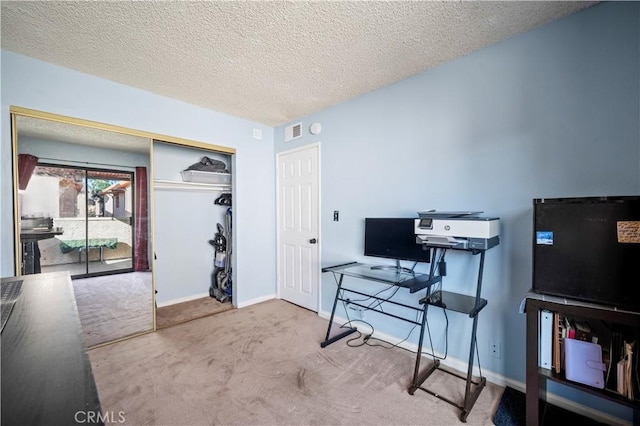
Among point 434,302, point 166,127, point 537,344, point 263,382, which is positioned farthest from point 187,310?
point 537,344

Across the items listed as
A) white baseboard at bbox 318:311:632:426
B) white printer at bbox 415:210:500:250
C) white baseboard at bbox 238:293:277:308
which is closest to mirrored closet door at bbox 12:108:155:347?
white baseboard at bbox 238:293:277:308

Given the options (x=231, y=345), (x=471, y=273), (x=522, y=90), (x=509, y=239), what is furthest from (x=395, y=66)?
(x=231, y=345)

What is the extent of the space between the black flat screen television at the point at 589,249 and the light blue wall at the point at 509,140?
0.34 meters

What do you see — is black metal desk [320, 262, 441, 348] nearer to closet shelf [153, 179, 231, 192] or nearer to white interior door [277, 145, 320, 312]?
white interior door [277, 145, 320, 312]

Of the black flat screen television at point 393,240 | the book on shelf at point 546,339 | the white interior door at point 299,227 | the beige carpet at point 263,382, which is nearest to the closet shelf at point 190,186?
the white interior door at point 299,227

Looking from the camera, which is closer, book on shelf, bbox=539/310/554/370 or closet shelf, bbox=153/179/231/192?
book on shelf, bbox=539/310/554/370

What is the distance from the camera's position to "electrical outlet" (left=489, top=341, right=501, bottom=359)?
2.07 m

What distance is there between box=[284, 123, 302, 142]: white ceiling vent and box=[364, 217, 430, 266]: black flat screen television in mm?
1631

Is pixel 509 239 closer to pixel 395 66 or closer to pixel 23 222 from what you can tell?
pixel 395 66

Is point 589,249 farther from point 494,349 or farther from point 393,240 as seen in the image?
point 393,240

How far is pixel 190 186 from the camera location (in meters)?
3.67

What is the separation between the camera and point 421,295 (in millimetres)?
2547

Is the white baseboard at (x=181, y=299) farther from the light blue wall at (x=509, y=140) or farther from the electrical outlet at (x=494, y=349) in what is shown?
the electrical outlet at (x=494, y=349)

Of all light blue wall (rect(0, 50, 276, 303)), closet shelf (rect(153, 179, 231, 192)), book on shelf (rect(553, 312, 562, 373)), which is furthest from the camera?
closet shelf (rect(153, 179, 231, 192))
